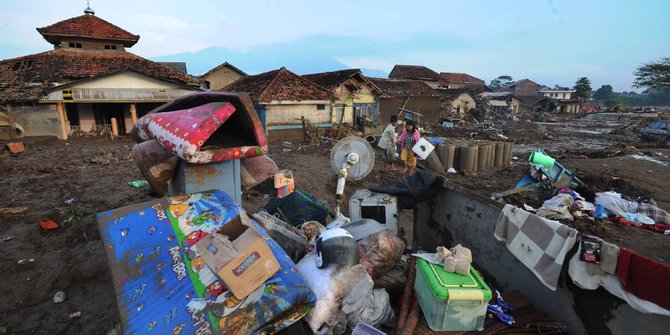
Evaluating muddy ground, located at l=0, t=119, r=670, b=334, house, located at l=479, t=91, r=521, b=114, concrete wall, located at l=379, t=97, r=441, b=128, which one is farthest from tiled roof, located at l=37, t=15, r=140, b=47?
house, located at l=479, t=91, r=521, b=114

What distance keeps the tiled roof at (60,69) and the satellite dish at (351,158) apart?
59.0ft

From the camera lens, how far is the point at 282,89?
18.5 m

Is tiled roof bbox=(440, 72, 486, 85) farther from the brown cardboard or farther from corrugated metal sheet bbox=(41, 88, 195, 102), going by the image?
the brown cardboard

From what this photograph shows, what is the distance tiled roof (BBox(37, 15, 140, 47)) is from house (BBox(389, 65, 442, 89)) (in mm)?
30273

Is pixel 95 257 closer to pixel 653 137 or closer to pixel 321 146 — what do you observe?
pixel 321 146

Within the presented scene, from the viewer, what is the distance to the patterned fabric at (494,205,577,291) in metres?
2.53

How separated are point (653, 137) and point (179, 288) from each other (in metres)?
28.9

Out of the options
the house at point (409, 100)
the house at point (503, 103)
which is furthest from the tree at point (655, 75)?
the house at point (409, 100)

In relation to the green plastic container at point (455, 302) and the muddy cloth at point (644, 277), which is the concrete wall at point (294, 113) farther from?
the muddy cloth at point (644, 277)

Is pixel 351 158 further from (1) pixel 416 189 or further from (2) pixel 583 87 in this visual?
(2) pixel 583 87

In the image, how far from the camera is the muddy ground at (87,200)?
3943mm

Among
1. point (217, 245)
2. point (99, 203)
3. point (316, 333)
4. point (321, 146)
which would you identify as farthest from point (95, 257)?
point (321, 146)

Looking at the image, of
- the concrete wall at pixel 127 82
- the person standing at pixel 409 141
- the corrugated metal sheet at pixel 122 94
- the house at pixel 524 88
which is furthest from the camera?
the house at pixel 524 88

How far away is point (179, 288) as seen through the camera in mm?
2438
